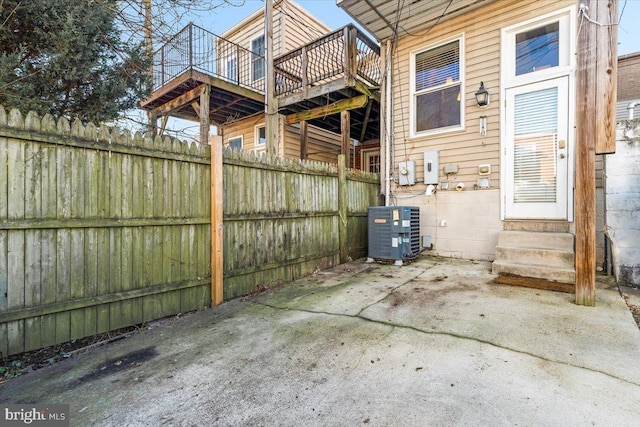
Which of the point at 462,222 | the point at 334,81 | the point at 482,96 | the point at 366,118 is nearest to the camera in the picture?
the point at 482,96

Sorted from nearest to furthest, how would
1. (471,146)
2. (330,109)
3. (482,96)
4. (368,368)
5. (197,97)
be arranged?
(368,368) → (482,96) → (471,146) → (197,97) → (330,109)

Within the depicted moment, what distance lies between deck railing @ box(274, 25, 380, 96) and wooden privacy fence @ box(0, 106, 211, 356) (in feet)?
13.9

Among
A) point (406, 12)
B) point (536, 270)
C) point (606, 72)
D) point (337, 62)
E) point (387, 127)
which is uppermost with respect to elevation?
point (406, 12)

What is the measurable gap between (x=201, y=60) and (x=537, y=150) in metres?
6.65

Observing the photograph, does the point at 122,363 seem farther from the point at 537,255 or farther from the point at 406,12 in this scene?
the point at 406,12

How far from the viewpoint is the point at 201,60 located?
646 cm

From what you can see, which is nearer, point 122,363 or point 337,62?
point 122,363

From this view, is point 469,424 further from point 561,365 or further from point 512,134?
point 512,134

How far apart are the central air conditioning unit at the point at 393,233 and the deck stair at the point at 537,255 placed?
1.32 metres

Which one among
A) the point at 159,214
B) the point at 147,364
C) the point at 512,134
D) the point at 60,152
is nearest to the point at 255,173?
the point at 159,214

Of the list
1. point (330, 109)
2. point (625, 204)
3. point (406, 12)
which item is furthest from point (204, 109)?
point (625, 204)

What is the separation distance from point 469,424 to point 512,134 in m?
4.79

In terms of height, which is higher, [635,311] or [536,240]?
[536,240]

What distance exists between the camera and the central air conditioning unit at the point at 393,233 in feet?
16.7
